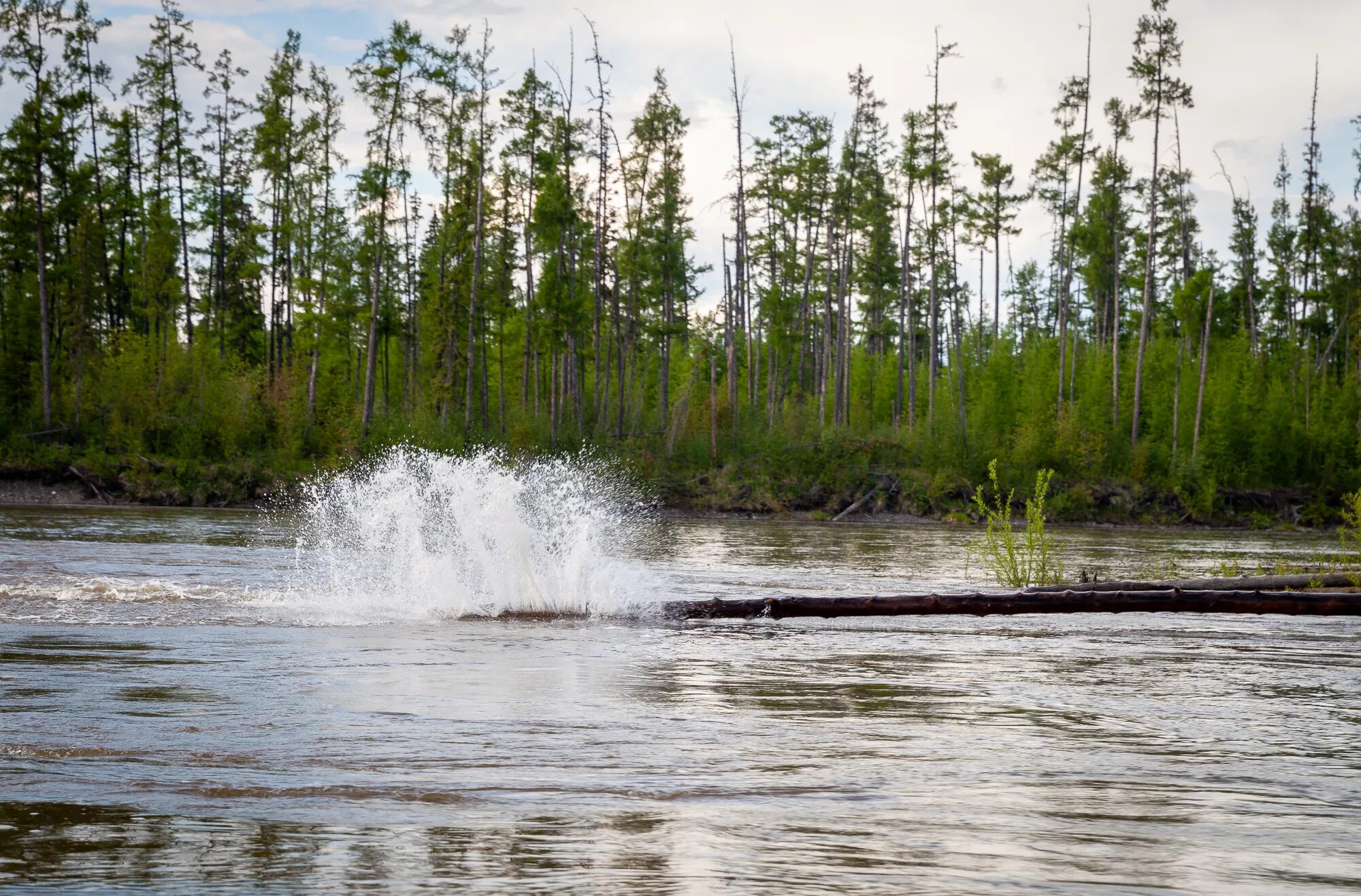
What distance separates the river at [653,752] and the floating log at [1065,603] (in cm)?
35

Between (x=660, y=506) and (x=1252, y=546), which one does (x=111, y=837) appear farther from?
(x=660, y=506)

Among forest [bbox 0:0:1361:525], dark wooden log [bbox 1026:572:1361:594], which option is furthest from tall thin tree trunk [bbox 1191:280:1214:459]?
dark wooden log [bbox 1026:572:1361:594]

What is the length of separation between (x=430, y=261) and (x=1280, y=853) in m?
57.9

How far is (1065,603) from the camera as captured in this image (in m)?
13.1

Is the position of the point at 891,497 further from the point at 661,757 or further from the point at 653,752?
the point at 661,757

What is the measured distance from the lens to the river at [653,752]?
16.4ft

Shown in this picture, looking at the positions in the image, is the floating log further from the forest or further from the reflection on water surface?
the forest

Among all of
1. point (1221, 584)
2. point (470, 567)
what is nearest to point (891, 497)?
point (1221, 584)

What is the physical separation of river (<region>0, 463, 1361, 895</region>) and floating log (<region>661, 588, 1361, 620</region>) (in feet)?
1.14

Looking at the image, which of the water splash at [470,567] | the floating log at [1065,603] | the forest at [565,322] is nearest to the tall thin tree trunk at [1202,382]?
the forest at [565,322]

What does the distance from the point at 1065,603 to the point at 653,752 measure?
7.30m

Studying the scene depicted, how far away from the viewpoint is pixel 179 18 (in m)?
53.7

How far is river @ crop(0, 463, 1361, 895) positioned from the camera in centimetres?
500

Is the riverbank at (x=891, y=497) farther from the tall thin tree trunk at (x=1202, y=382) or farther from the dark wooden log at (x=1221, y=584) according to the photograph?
the dark wooden log at (x=1221, y=584)
